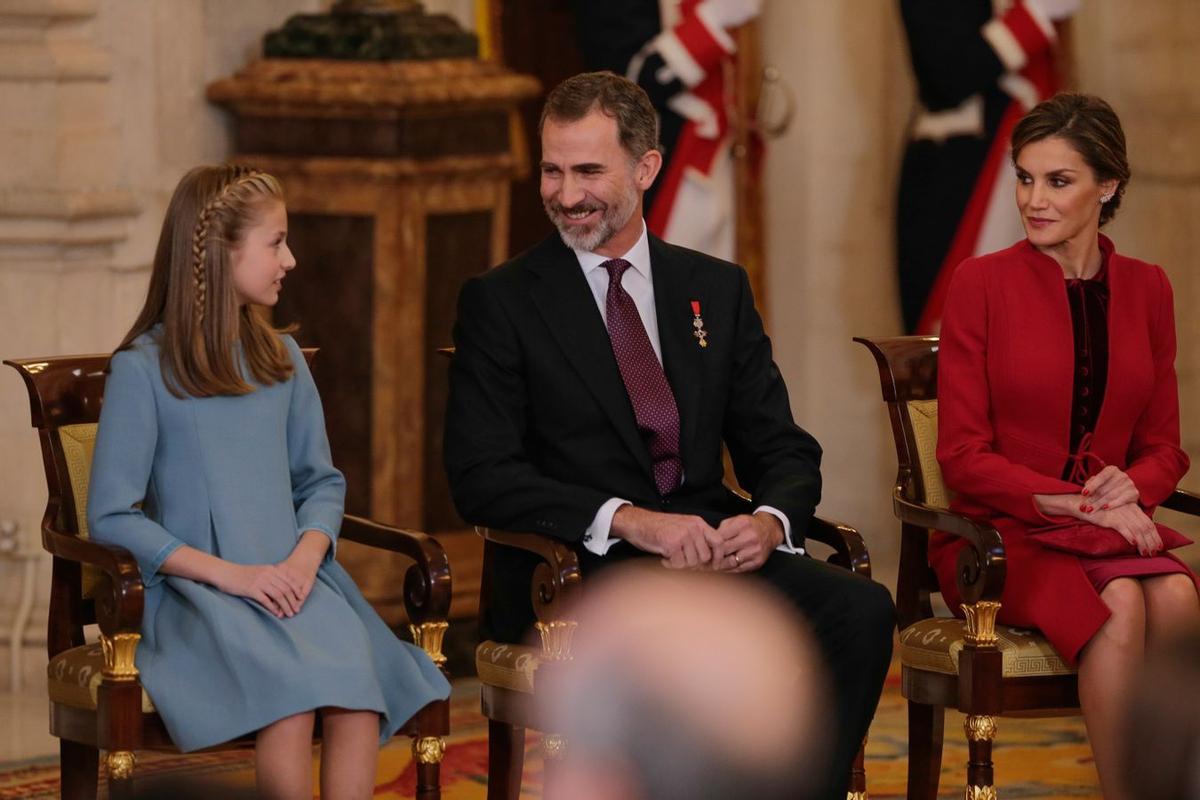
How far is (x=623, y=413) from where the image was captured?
4461 mm

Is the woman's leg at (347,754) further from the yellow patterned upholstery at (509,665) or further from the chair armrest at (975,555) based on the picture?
the chair armrest at (975,555)

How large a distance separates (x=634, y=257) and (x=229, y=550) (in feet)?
3.29

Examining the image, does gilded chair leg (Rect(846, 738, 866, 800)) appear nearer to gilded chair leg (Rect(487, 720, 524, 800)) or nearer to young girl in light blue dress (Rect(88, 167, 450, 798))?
gilded chair leg (Rect(487, 720, 524, 800))

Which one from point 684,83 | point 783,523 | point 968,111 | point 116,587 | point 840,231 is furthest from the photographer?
point 840,231

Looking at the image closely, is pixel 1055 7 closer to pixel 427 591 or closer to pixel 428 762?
pixel 427 591

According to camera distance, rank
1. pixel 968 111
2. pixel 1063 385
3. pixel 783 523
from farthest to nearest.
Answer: pixel 968 111 < pixel 1063 385 < pixel 783 523

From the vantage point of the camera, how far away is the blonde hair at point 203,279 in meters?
4.16

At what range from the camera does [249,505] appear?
4.20m

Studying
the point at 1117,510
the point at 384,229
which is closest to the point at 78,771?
the point at 1117,510

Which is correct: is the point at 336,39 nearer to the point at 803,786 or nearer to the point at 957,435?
the point at 957,435

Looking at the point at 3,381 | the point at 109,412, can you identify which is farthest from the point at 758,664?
→ the point at 3,381

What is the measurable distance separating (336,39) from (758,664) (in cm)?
292

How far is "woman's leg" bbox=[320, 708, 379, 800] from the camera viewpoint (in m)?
4.04

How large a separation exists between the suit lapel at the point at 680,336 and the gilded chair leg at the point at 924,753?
0.69 m
